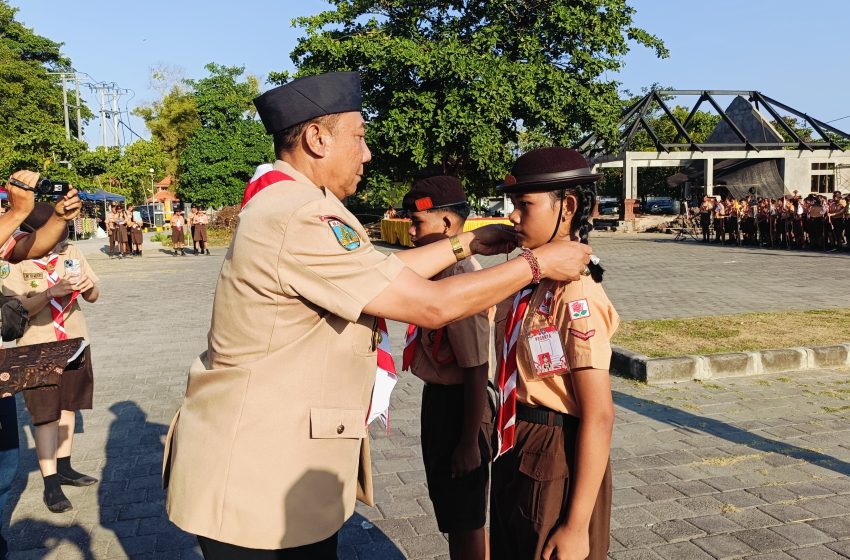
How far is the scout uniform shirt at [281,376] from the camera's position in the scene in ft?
6.12

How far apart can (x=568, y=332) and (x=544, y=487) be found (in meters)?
0.50

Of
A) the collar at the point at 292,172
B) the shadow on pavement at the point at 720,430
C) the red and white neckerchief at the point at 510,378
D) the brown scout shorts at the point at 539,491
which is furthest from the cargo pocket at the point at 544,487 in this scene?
the shadow on pavement at the point at 720,430

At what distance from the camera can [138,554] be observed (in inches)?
150

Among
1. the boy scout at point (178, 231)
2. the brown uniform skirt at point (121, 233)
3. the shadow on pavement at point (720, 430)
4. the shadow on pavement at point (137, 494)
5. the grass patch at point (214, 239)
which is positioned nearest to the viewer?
the shadow on pavement at point (137, 494)

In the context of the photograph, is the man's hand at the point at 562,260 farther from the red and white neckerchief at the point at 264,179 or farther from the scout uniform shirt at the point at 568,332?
the red and white neckerchief at the point at 264,179

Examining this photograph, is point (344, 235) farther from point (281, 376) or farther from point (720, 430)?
point (720, 430)

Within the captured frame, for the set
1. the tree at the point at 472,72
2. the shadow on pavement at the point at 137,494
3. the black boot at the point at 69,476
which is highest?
the tree at the point at 472,72

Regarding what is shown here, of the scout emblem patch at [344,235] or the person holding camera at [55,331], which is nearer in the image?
the scout emblem patch at [344,235]

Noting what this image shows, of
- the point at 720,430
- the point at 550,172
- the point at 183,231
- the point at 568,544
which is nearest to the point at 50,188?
the point at 550,172

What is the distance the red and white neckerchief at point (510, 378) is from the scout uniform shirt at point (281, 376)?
62 centimetres

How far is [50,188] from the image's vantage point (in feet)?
11.2

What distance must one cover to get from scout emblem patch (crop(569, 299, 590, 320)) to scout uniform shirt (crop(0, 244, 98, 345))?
398cm

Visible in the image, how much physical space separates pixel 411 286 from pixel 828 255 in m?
21.8

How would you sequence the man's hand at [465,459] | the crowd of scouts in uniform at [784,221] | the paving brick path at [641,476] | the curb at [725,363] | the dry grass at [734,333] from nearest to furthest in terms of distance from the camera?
the man's hand at [465,459]
the paving brick path at [641,476]
the curb at [725,363]
the dry grass at [734,333]
the crowd of scouts in uniform at [784,221]
